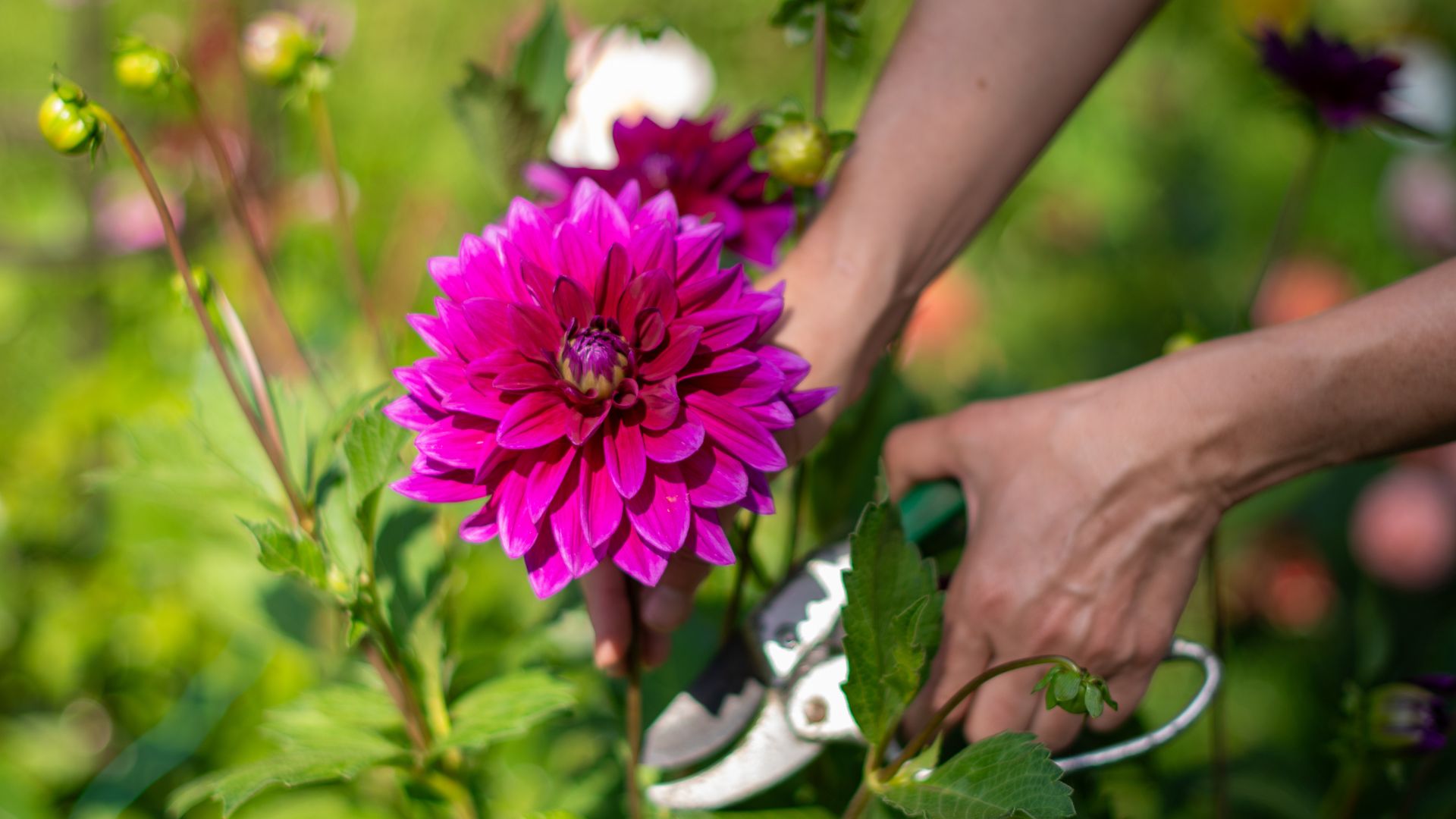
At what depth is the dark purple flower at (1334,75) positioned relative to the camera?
30.7 inches

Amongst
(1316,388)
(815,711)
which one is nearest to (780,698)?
(815,711)

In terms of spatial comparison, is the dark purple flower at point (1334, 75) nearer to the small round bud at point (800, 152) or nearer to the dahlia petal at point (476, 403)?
the small round bud at point (800, 152)

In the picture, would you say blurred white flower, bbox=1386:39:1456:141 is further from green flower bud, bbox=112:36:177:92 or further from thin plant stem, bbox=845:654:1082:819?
green flower bud, bbox=112:36:177:92

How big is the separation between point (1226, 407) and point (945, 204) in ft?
0.68

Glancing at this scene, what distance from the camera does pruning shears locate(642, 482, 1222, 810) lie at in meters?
0.59

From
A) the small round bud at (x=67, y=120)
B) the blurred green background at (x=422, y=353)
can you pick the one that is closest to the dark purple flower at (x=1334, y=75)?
the blurred green background at (x=422, y=353)

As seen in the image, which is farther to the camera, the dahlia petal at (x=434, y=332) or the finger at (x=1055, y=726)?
the finger at (x=1055, y=726)

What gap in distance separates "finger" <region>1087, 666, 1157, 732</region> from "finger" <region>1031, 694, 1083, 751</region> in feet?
0.06

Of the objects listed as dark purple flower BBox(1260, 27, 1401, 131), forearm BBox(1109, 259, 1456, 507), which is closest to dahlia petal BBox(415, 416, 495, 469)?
forearm BBox(1109, 259, 1456, 507)

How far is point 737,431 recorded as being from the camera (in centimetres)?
44

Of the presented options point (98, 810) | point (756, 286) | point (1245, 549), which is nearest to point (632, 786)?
point (756, 286)

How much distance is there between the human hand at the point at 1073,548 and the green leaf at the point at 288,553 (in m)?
0.33

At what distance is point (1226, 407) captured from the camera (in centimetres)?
52

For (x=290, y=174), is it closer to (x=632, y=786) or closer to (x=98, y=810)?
(x=98, y=810)
